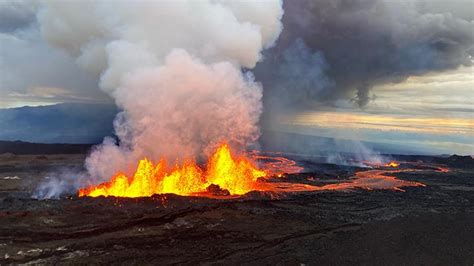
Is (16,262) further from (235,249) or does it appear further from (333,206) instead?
(333,206)

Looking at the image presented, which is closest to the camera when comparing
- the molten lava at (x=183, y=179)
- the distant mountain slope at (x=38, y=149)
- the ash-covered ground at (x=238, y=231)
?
the ash-covered ground at (x=238, y=231)

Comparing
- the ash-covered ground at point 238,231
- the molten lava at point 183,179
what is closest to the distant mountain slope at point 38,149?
the molten lava at point 183,179

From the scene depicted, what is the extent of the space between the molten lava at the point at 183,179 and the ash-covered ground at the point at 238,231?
146 inches

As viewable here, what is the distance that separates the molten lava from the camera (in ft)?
118

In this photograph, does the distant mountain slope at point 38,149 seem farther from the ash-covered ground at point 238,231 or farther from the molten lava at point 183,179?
the ash-covered ground at point 238,231

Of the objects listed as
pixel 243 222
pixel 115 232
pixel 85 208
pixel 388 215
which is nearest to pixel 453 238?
pixel 388 215

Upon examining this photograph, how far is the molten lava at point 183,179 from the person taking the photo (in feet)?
118

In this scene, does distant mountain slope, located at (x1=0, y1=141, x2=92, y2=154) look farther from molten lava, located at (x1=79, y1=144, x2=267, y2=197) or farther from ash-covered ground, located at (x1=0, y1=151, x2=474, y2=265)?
ash-covered ground, located at (x1=0, y1=151, x2=474, y2=265)

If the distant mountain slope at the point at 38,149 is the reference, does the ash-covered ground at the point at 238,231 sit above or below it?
below

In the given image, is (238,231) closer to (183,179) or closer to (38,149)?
(183,179)

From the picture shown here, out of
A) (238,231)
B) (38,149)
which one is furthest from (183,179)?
(38,149)

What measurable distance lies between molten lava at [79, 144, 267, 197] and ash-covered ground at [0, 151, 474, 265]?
3.70 metres

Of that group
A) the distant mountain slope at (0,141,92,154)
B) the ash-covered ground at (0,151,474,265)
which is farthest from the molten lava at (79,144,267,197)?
the distant mountain slope at (0,141,92,154)

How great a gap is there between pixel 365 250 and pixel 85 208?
18.9 meters
